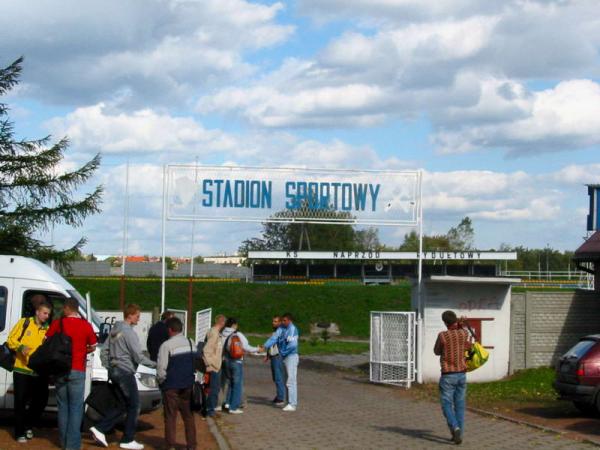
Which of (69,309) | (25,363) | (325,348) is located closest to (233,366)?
(25,363)

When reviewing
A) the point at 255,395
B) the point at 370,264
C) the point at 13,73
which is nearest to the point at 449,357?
the point at 255,395

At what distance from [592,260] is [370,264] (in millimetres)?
54699

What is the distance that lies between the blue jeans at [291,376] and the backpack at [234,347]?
33.9 inches

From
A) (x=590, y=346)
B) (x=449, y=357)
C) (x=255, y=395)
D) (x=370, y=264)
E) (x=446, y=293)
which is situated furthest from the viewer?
(x=370, y=264)

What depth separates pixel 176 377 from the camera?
11.0 metres

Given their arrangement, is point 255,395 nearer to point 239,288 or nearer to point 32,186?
point 32,186

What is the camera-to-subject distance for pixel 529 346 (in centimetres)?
2203

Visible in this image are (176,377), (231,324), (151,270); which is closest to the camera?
(176,377)

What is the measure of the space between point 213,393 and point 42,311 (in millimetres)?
4489

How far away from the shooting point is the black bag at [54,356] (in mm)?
10695

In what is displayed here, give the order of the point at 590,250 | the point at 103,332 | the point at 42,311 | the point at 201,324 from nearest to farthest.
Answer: the point at 42,311
the point at 103,332
the point at 201,324
the point at 590,250

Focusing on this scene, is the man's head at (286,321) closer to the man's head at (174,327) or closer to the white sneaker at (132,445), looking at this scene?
the white sneaker at (132,445)

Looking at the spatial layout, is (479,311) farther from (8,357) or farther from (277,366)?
(8,357)

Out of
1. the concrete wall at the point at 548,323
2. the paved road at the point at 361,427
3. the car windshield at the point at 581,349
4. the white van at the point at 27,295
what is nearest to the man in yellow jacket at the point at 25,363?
the white van at the point at 27,295
